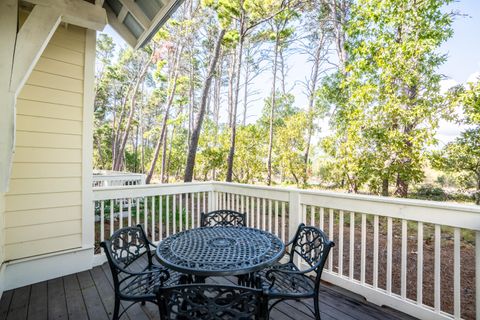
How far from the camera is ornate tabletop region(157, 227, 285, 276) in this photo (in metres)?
1.55

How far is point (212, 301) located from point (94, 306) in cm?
184

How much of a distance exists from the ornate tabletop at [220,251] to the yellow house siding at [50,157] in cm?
177

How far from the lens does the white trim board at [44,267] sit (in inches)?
103

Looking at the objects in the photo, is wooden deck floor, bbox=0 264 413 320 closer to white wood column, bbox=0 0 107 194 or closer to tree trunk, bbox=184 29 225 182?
white wood column, bbox=0 0 107 194

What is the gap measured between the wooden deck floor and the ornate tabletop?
0.72m

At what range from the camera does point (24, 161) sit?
2725 mm

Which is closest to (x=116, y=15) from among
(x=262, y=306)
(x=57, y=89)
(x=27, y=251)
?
(x=57, y=89)

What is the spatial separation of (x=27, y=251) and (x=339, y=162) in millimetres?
5727

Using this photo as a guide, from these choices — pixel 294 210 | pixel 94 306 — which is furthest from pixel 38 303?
pixel 294 210

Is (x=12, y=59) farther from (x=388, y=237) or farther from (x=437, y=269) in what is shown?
(x=437, y=269)

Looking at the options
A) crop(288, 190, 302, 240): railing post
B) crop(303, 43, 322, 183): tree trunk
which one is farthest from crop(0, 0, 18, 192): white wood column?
crop(303, 43, 322, 183): tree trunk

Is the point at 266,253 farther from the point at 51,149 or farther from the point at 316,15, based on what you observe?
the point at 316,15

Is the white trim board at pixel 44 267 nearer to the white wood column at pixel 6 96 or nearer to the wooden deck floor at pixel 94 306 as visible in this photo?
the wooden deck floor at pixel 94 306

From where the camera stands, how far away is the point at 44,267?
2814 millimetres
